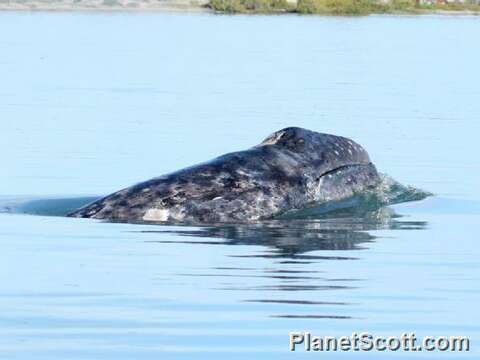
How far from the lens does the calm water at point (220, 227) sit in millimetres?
13203

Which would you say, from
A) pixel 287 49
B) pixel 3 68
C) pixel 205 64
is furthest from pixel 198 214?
pixel 287 49

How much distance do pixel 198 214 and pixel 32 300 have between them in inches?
196

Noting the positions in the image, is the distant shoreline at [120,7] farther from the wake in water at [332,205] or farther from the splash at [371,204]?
the wake in water at [332,205]

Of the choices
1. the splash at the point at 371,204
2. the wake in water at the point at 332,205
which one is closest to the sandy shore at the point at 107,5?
the splash at the point at 371,204

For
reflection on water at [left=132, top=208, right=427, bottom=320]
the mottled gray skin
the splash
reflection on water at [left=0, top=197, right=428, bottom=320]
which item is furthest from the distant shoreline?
reflection on water at [left=132, top=208, right=427, bottom=320]

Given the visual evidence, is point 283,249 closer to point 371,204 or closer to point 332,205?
point 332,205

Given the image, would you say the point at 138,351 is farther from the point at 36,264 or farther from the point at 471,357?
the point at 36,264

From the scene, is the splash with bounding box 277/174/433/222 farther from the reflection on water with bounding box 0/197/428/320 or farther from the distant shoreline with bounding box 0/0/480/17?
the distant shoreline with bounding box 0/0/480/17

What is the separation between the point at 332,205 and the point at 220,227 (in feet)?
6.09

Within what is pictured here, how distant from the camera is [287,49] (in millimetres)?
56656

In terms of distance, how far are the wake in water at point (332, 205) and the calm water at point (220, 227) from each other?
0.14 meters

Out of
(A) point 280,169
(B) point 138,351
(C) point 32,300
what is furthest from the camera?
(A) point 280,169

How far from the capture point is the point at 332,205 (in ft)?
64.7

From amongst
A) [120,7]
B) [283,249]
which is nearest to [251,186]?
[283,249]
